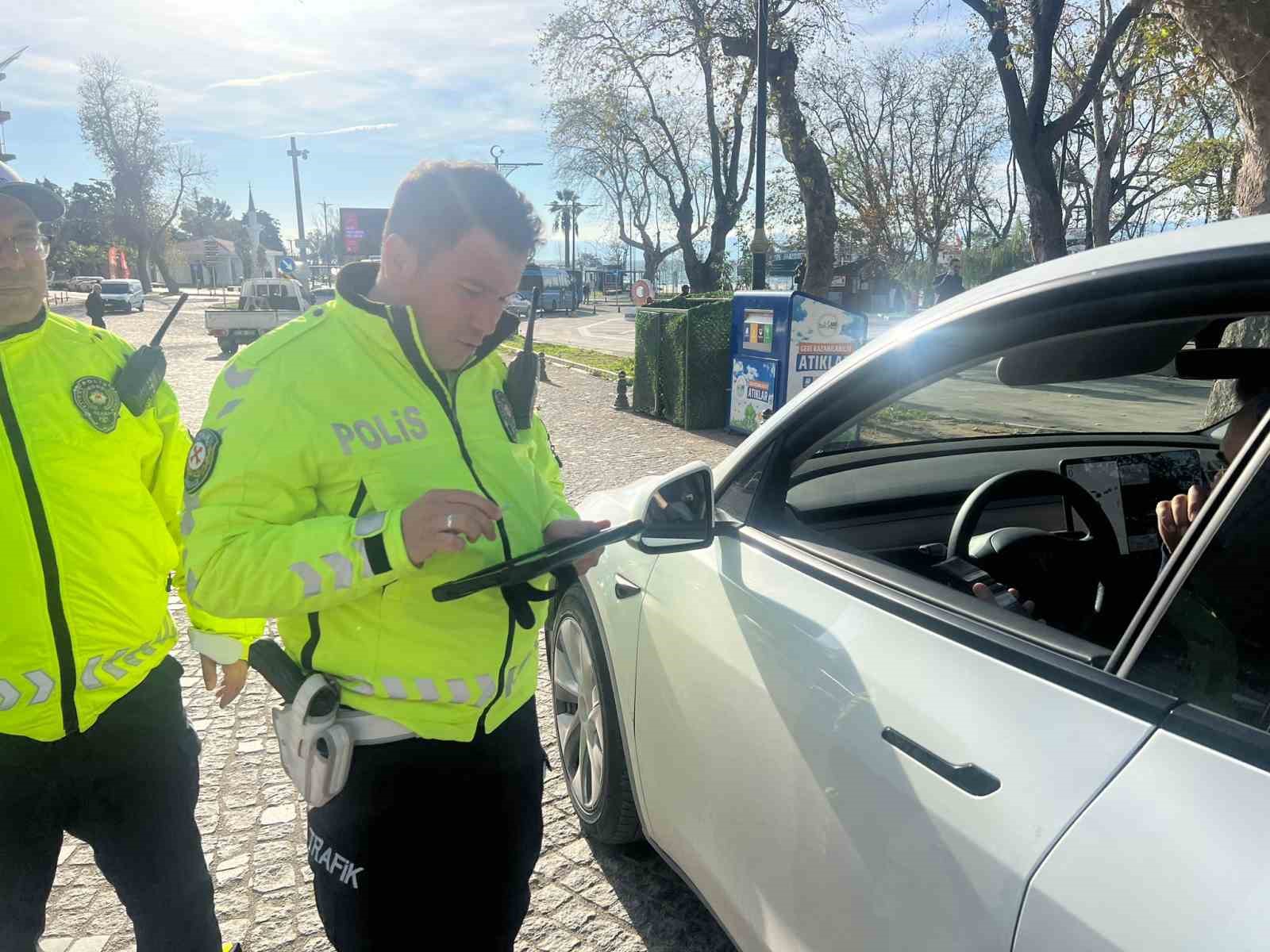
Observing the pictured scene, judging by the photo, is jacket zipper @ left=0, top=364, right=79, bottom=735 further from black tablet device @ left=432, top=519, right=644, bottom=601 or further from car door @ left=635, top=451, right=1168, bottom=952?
car door @ left=635, top=451, right=1168, bottom=952

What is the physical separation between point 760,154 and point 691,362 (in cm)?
603

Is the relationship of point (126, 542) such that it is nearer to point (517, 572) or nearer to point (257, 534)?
point (257, 534)

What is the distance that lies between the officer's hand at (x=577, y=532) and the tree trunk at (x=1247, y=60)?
7.34 m

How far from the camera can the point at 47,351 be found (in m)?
1.72

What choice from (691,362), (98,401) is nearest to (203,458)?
(98,401)

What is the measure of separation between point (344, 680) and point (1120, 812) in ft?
3.85

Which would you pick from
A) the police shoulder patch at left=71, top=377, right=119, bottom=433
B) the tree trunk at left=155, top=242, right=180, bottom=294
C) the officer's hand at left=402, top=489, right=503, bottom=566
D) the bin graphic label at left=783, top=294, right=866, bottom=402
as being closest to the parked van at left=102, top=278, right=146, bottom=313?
the tree trunk at left=155, top=242, right=180, bottom=294

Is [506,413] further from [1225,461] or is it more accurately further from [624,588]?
[1225,461]

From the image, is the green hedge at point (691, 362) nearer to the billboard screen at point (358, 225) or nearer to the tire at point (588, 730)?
the tire at point (588, 730)

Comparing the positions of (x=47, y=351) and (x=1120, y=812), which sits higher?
(x=47, y=351)

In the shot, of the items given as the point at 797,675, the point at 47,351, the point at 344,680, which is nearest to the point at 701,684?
the point at 797,675

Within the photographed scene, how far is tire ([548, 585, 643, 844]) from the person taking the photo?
251cm

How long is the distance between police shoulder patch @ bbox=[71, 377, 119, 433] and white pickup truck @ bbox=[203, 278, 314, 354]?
19.6 metres

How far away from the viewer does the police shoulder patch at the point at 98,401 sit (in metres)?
1.72
